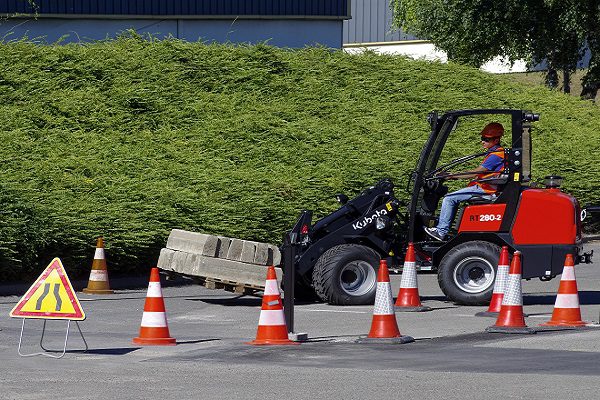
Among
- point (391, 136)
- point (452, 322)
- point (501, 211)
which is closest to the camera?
point (452, 322)

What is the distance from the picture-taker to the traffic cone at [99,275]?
50.7 feet

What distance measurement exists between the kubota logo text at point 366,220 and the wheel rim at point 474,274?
1.13m

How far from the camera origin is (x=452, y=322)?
42.2ft

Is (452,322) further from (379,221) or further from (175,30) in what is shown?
(175,30)

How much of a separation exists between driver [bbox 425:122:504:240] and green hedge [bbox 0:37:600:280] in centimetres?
378

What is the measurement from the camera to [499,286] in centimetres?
1294

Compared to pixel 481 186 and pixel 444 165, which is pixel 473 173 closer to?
pixel 481 186

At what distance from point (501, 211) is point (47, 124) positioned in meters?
9.54

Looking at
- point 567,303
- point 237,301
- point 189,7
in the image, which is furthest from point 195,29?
point 567,303

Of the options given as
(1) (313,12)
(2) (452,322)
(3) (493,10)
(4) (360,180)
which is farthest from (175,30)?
(2) (452,322)

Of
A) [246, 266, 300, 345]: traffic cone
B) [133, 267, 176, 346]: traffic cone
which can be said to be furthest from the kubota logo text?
[133, 267, 176, 346]: traffic cone

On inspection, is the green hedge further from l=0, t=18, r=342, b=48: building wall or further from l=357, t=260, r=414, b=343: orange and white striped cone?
l=357, t=260, r=414, b=343: orange and white striped cone

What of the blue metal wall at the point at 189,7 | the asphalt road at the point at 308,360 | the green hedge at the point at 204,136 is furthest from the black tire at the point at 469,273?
the blue metal wall at the point at 189,7

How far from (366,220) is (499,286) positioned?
85.7 inches
